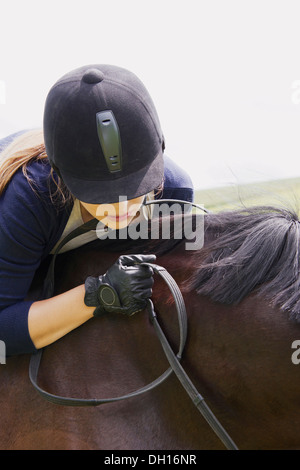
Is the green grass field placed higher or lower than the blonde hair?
lower

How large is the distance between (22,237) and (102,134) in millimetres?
338

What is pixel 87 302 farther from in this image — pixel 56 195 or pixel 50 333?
pixel 56 195

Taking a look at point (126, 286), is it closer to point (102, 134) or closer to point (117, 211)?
point (117, 211)

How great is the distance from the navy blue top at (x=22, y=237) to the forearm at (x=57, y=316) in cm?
2

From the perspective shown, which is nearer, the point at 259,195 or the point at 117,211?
the point at 117,211

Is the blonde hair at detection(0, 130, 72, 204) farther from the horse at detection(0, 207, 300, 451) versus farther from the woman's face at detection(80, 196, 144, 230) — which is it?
the horse at detection(0, 207, 300, 451)

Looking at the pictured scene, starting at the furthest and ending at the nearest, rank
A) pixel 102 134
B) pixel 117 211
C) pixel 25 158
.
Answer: pixel 25 158 < pixel 117 211 < pixel 102 134

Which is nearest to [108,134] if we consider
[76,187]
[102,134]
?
[102,134]

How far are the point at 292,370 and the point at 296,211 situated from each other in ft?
1.27

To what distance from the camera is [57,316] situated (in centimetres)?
122

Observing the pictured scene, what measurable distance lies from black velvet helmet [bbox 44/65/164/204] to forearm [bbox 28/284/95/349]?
262mm

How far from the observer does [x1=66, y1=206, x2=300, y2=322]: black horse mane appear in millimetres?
1022

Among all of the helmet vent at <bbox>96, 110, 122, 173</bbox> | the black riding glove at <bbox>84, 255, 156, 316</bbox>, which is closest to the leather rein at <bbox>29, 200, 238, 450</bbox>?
the black riding glove at <bbox>84, 255, 156, 316</bbox>

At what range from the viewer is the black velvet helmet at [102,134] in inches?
41.5
